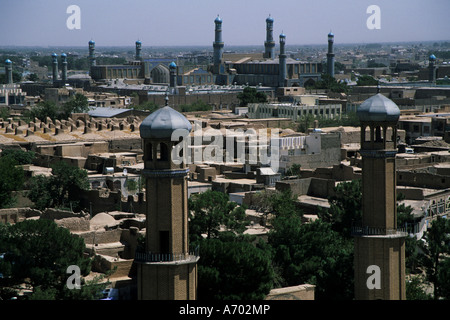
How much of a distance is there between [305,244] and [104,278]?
4.70 metres

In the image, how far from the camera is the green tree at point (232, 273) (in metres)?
18.7

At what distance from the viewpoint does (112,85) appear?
279 feet

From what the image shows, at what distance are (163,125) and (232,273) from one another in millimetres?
4142

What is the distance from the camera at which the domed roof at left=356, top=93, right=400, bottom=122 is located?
61.1 ft

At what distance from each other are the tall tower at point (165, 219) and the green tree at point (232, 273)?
2300mm

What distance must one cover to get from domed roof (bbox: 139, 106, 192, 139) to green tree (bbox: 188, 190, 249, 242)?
6757mm

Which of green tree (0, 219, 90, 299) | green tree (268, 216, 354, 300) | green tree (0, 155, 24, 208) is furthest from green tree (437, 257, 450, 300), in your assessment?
green tree (0, 155, 24, 208)

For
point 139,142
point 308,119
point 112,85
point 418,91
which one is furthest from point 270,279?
point 112,85

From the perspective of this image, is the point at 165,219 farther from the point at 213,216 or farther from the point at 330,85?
the point at 330,85

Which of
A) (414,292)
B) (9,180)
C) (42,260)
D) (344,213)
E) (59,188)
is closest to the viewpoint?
(42,260)

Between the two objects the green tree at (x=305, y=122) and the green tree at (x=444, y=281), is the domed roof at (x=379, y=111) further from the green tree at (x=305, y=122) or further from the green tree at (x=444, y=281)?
the green tree at (x=305, y=122)

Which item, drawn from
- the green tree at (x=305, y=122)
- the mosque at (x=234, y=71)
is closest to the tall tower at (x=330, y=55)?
the mosque at (x=234, y=71)

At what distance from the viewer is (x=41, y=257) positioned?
1920 centimetres

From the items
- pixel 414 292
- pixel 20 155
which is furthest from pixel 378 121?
pixel 20 155
